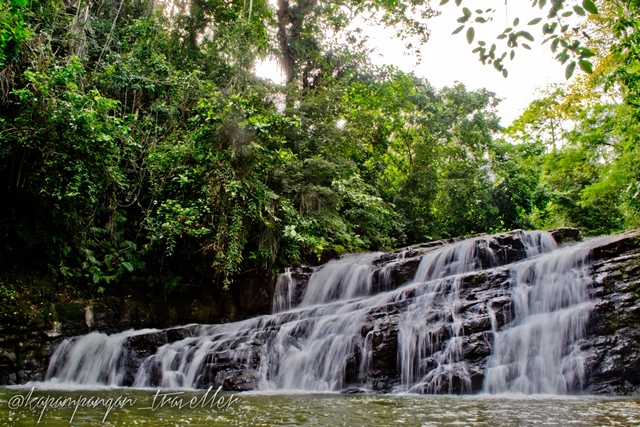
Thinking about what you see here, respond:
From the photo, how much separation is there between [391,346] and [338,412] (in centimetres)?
247

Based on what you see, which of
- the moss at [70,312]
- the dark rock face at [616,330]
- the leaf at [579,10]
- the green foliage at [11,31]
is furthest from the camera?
the moss at [70,312]

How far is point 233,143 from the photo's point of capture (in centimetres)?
859

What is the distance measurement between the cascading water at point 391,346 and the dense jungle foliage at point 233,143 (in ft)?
5.92

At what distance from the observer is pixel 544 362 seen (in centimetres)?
504

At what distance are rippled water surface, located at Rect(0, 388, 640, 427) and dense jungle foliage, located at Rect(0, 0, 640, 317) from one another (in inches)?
97.1

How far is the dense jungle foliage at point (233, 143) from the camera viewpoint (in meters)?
7.29

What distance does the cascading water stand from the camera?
5086 millimetres

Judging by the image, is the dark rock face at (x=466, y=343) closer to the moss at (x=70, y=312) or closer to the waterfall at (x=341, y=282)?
the moss at (x=70, y=312)

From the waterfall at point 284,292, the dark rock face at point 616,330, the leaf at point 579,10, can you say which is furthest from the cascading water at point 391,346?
the leaf at point 579,10

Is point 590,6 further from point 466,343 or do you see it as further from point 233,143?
point 233,143

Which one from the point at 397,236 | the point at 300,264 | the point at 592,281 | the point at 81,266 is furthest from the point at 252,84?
the point at 592,281

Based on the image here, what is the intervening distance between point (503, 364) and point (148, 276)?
719cm

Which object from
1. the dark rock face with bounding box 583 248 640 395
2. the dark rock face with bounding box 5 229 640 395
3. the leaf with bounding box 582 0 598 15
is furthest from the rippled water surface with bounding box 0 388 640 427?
the leaf with bounding box 582 0 598 15

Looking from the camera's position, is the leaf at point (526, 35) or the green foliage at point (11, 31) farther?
the green foliage at point (11, 31)
